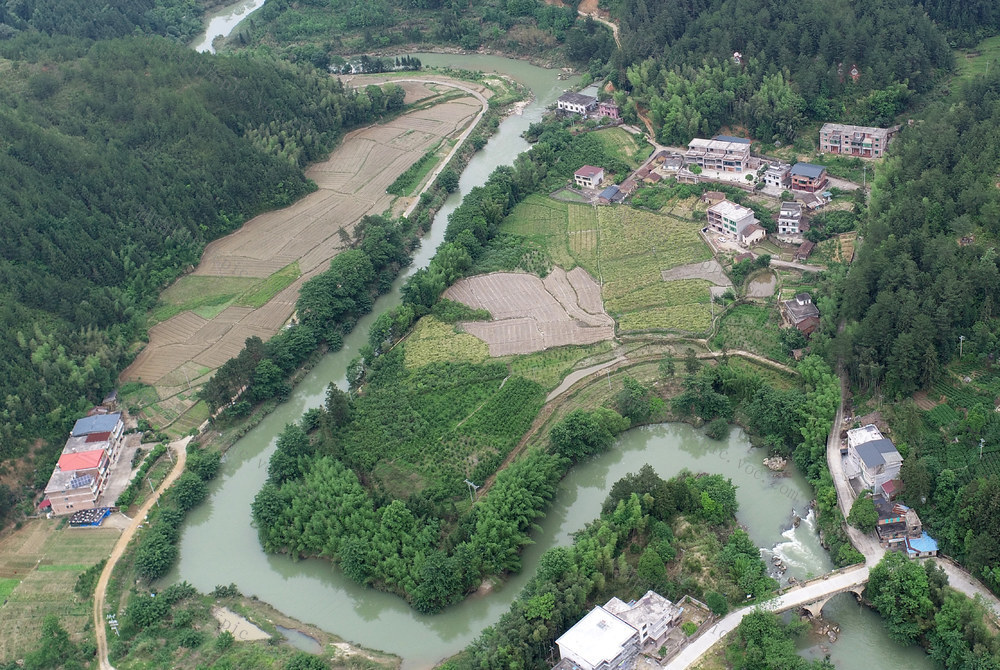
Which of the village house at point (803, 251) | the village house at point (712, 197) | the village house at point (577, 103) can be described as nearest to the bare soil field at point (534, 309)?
the village house at point (712, 197)

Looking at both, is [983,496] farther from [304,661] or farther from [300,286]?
[300,286]

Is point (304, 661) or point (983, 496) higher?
point (983, 496)

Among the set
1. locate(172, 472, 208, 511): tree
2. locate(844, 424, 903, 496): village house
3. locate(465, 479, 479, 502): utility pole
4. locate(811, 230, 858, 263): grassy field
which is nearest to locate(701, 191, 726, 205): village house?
locate(811, 230, 858, 263): grassy field

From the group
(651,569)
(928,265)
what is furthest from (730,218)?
(651,569)

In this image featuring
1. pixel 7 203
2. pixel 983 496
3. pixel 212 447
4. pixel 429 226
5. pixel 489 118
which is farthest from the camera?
pixel 489 118

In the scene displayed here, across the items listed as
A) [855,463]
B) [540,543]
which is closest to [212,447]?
[540,543]

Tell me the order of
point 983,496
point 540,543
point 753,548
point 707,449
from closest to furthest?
point 983,496
point 753,548
point 540,543
point 707,449
